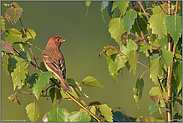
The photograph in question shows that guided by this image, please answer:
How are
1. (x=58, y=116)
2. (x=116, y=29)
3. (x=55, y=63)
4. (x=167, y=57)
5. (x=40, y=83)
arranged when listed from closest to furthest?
(x=40, y=83) < (x=58, y=116) < (x=167, y=57) < (x=116, y=29) < (x=55, y=63)

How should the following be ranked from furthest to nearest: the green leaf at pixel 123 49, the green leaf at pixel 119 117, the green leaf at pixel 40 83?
the green leaf at pixel 123 49
the green leaf at pixel 119 117
the green leaf at pixel 40 83

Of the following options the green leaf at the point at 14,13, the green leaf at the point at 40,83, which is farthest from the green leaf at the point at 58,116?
the green leaf at the point at 14,13

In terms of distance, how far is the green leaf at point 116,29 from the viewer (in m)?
2.00

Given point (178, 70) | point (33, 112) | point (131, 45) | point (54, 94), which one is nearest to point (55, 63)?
point (54, 94)

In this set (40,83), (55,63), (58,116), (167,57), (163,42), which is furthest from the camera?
(55,63)

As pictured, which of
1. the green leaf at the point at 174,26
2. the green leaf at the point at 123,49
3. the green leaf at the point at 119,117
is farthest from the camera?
the green leaf at the point at 123,49

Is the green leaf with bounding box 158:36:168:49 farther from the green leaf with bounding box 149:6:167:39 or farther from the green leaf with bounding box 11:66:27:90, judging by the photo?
the green leaf with bounding box 11:66:27:90

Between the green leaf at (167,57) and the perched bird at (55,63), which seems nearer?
the green leaf at (167,57)

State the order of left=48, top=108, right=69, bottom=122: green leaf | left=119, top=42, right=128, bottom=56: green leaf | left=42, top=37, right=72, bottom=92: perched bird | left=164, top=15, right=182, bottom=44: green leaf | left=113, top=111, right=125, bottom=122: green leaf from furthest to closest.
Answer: left=42, top=37, right=72, bottom=92: perched bird
left=119, top=42, right=128, bottom=56: green leaf
left=113, top=111, right=125, bottom=122: green leaf
left=164, top=15, right=182, bottom=44: green leaf
left=48, top=108, right=69, bottom=122: green leaf

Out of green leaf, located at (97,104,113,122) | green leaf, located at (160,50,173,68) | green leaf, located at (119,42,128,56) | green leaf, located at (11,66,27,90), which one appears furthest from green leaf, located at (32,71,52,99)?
green leaf, located at (160,50,173,68)

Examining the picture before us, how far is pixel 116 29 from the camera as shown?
2023mm

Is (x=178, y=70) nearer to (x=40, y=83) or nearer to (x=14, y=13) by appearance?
(x=40, y=83)

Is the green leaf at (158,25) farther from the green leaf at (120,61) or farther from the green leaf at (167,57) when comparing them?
the green leaf at (120,61)

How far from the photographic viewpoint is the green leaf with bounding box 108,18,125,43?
6.56 ft
